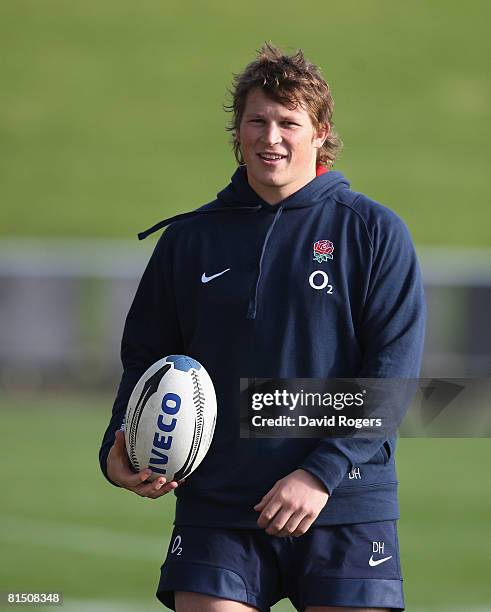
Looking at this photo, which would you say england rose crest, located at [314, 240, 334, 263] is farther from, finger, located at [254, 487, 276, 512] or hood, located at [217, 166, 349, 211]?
finger, located at [254, 487, 276, 512]

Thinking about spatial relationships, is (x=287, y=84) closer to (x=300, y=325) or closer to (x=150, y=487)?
(x=300, y=325)

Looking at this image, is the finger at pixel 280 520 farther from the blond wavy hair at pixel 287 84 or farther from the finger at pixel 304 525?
the blond wavy hair at pixel 287 84

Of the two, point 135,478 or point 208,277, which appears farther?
point 208,277

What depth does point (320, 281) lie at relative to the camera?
351cm

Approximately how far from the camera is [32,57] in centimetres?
2270

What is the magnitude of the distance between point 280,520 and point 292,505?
5cm

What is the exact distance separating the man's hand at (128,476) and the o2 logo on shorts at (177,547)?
0.52 feet

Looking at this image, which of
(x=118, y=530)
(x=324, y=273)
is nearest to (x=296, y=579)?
(x=324, y=273)

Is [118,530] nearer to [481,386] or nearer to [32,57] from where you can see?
[481,386]

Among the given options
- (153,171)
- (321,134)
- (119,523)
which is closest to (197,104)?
(153,171)

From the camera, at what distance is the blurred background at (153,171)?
36.2 ft

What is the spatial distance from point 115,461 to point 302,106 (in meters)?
1.05

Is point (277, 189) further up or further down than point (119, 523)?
further up

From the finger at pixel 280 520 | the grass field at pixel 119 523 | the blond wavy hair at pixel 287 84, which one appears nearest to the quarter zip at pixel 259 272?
the blond wavy hair at pixel 287 84
